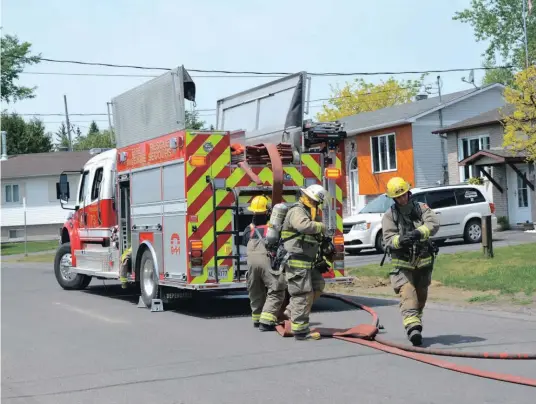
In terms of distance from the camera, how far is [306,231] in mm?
9344

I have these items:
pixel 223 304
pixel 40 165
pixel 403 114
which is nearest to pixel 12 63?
pixel 40 165

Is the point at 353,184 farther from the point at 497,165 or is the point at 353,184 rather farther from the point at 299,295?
the point at 299,295

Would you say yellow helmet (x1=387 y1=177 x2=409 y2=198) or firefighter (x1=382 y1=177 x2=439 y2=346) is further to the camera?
yellow helmet (x1=387 y1=177 x2=409 y2=198)

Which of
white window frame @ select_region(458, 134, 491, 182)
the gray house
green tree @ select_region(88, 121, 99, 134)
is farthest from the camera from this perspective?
green tree @ select_region(88, 121, 99, 134)

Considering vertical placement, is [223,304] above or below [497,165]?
below

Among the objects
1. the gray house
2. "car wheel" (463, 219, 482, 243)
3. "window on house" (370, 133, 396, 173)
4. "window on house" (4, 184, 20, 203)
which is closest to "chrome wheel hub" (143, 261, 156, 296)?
"car wheel" (463, 219, 482, 243)

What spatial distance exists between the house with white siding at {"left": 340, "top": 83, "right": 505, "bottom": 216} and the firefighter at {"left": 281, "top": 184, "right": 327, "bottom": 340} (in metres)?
26.9

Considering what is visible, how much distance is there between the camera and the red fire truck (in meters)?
11.6

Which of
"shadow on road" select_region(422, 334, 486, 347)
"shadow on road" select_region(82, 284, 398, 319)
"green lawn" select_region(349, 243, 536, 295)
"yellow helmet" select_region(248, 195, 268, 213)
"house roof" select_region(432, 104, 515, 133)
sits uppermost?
"house roof" select_region(432, 104, 515, 133)

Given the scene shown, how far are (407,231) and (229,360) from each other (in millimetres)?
2295

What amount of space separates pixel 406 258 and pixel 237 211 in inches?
141

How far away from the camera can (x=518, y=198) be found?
30.1 m

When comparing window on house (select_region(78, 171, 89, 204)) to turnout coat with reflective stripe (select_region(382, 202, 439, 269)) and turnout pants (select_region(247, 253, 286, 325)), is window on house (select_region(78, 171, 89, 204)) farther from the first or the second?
turnout coat with reflective stripe (select_region(382, 202, 439, 269))

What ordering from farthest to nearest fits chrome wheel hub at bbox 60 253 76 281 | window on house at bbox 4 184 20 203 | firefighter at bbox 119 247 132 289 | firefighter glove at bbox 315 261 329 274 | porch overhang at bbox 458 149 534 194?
window on house at bbox 4 184 20 203
porch overhang at bbox 458 149 534 194
chrome wheel hub at bbox 60 253 76 281
firefighter at bbox 119 247 132 289
firefighter glove at bbox 315 261 329 274
